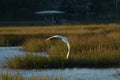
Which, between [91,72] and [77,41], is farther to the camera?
[77,41]

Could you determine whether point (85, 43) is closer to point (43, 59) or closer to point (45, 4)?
point (43, 59)

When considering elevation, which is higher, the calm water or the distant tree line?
the calm water

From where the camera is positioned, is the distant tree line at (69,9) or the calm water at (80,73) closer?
the calm water at (80,73)

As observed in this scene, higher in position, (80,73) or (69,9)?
(80,73)

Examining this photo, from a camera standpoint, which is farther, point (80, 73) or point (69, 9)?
point (69, 9)

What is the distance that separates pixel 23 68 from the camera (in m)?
18.0

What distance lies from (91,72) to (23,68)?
249 centimetres

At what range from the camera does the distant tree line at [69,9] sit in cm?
7869

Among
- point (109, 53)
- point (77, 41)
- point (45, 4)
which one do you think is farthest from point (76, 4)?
point (109, 53)

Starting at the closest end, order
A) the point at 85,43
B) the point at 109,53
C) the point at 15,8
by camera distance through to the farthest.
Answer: the point at 109,53, the point at 85,43, the point at 15,8

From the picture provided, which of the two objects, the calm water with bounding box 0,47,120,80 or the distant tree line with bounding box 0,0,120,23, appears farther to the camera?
the distant tree line with bounding box 0,0,120,23

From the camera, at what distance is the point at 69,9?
8425cm

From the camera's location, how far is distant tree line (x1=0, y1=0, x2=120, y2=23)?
3098 inches

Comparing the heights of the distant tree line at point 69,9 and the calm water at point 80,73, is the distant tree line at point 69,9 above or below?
below
